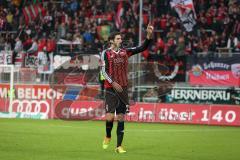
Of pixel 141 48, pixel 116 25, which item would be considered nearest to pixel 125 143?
pixel 141 48

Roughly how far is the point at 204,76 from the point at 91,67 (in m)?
4.99

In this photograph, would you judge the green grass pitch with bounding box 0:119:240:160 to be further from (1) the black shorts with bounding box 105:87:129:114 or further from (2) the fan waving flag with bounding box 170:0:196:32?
(2) the fan waving flag with bounding box 170:0:196:32

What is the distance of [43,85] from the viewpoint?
95.8ft

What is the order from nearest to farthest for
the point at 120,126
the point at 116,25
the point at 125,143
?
the point at 120,126 < the point at 125,143 < the point at 116,25

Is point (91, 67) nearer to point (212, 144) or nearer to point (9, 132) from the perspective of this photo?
point (9, 132)

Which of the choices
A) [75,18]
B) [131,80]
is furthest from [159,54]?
[75,18]

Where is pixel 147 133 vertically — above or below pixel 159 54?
below

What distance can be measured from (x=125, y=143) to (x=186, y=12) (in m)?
15.1

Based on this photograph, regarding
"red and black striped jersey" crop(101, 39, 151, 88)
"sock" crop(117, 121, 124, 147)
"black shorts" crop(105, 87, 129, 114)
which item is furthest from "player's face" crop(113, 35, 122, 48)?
"sock" crop(117, 121, 124, 147)

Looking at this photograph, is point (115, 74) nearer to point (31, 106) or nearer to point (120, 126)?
point (120, 126)

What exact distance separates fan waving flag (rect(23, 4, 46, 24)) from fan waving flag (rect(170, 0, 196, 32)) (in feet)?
33.2

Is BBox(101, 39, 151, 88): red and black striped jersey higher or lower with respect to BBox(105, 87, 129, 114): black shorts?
higher

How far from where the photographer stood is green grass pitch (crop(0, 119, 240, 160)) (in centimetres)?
1376

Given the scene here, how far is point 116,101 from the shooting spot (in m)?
14.9
